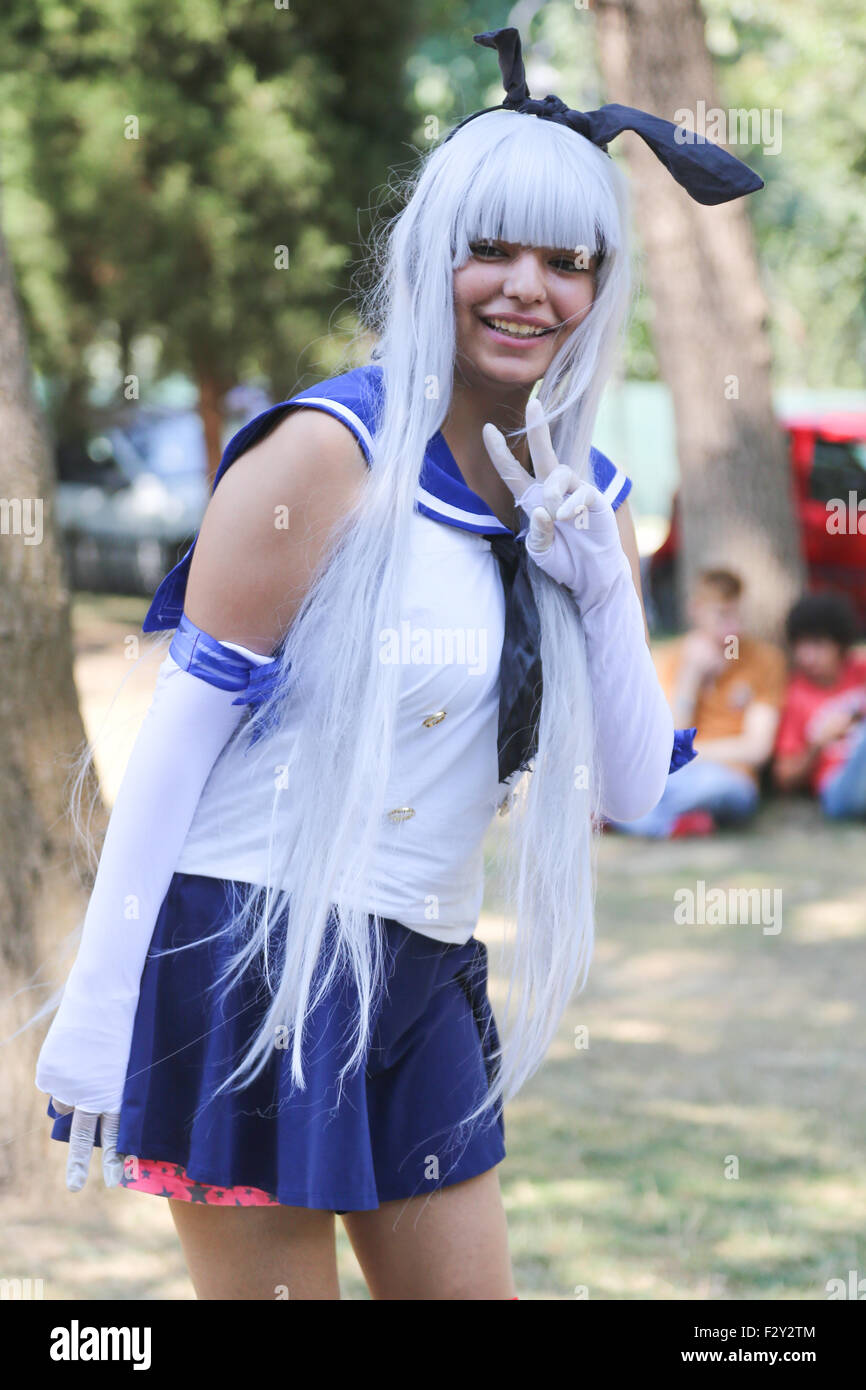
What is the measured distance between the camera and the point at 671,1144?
375 centimetres

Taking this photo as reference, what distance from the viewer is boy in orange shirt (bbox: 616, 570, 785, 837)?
693cm

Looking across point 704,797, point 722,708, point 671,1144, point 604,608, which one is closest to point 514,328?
point 604,608

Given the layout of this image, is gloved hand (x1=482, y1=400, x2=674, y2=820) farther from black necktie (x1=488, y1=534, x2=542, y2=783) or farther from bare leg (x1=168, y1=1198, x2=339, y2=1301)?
bare leg (x1=168, y1=1198, x2=339, y2=1301)

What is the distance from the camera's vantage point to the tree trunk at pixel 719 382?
7.63 m

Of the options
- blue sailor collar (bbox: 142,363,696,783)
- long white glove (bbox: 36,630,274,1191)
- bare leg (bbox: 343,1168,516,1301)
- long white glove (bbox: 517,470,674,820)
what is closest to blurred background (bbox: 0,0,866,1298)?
blue sailor collar (bbox: 142,363,696,783)

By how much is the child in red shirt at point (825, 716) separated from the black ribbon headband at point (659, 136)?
5.38 m

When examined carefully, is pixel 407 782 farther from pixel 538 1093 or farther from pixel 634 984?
pixel 634 984

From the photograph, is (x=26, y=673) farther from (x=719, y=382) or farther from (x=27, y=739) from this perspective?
(x=719, y=382)

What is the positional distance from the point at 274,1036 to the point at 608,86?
23.1ft

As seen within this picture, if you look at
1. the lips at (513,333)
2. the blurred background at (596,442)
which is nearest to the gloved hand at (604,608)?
the lips at (513,333)

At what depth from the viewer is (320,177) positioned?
11.7 m

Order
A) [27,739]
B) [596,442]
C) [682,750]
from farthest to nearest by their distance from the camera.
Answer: [596,442]
[27,739]
[682,750]

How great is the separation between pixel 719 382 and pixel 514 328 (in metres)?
6.22
